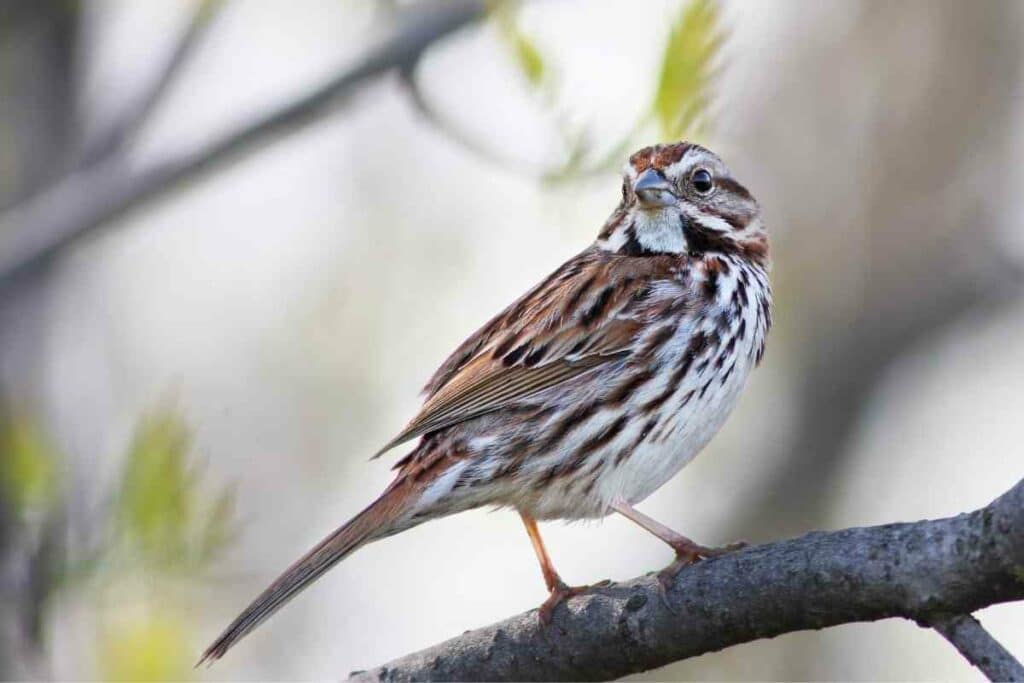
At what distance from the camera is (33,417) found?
686cm

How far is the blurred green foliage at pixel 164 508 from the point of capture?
563 centimetres

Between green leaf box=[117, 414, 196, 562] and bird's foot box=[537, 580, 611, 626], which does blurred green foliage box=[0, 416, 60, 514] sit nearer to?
green leaf box=[117, 414, 196, 562]

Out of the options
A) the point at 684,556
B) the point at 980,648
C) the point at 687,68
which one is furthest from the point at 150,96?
the point at 980,648

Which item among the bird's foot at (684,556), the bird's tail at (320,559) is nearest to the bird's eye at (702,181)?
the bird's tail at (320,559)

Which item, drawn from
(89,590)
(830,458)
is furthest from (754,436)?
(89,590)

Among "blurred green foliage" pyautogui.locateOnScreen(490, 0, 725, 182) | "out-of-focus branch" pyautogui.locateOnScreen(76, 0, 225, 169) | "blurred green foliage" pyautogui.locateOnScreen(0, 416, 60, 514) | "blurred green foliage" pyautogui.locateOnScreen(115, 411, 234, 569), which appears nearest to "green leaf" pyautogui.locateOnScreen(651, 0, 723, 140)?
"blurred green foliage" pyautogui.locateOnScreen(490, 0, 725, 182)

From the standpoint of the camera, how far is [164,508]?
562 centimetres

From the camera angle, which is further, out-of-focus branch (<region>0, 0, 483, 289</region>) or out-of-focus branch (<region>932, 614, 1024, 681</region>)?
out-of-focus branch (<region>0, 0, 483, 289</region>)

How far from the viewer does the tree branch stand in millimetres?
4020

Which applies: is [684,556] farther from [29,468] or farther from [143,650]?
[29,468]

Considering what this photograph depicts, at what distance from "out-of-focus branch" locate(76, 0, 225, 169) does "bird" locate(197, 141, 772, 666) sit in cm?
153

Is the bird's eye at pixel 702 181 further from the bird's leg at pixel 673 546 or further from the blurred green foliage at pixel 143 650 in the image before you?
the blurred green foliage at pixel 143 650

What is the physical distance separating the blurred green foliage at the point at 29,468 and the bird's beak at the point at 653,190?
220 cm

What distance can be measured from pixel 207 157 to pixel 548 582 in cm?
193
